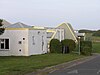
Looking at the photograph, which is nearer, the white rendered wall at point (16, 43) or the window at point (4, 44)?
the white rendered wall at point (16, 43)

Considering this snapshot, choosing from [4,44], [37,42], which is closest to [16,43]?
[4,44]

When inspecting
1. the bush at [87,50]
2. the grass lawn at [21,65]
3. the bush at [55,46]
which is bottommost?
the grass lawn at [21,65]

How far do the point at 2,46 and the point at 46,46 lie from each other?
8.60m

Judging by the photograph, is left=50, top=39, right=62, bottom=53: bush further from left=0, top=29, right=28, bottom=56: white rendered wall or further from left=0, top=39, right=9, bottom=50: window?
left=0, top=39, right=9, bottom=50: window

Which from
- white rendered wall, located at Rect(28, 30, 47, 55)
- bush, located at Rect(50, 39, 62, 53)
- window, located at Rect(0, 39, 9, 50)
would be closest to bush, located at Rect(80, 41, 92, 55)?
bush, located at Rect(50, 39, 62, 53)

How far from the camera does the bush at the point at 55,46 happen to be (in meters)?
57.4

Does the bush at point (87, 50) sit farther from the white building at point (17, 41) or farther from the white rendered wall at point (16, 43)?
the white rendered wall at point (16, 43)

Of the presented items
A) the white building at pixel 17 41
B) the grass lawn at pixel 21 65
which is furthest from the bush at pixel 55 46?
the grass lawn at pixel 21 65

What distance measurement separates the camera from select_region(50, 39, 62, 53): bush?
57.4 m

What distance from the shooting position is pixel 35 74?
24.4 m

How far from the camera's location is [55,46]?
5744 centimetres

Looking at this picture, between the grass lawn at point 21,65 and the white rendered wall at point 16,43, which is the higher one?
the white rendered wall at point 16,43

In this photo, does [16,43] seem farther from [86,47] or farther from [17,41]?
[86,47]

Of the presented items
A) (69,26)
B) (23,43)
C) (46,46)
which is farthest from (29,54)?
(69,26)
